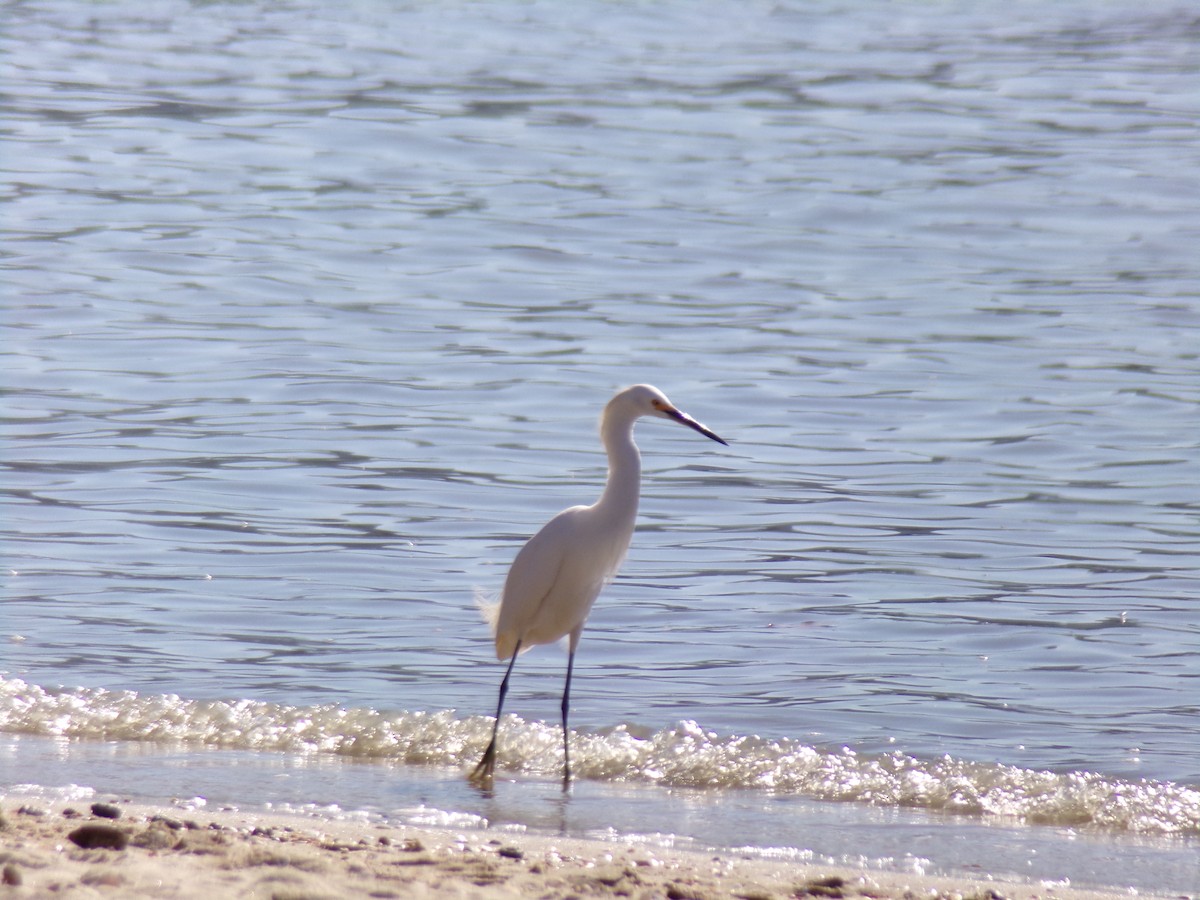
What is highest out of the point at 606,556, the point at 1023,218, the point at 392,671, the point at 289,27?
the point at 289,27

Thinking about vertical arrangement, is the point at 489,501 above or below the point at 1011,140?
below

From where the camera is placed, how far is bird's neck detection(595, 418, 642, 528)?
6285 mm

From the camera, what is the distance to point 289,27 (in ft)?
82.7

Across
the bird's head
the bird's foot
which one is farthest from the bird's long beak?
the bird's foot

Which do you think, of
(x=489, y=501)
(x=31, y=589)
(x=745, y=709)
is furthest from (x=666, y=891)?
(x=489, y=501)

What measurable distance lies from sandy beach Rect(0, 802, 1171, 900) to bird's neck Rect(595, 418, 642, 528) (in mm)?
1650

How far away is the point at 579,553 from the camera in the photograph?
6230mm

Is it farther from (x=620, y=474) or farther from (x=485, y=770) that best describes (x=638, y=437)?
(x=485, y=770)

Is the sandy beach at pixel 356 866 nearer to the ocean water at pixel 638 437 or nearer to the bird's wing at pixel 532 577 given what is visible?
the ocean water at pixel 638 437

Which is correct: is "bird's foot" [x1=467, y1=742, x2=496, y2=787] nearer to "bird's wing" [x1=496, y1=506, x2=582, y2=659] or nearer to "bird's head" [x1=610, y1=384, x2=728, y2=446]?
"bird's wing" [x1=496, y1=506, x2=582, y2=659]

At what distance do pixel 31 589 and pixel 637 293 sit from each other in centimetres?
682

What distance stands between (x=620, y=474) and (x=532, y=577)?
0.46m

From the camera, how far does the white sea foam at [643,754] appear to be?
546 centimetres

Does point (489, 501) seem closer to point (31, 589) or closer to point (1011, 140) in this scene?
point (31, 589)
